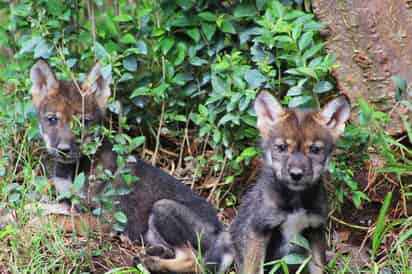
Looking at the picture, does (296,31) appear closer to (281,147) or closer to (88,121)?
(281,147)

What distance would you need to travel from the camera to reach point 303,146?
20.7 ft

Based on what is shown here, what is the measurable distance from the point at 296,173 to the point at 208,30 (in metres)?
2.30

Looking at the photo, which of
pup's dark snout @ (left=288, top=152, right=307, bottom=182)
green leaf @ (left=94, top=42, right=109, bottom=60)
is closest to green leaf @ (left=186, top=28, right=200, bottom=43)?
green leaf @ (left=94, top=42, right=109, bottom=60)

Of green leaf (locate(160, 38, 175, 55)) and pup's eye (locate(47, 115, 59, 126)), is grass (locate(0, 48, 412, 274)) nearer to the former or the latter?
pup's eye (locate(47, 115, 59, 126))

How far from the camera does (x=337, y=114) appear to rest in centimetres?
660

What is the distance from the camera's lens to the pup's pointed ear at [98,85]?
24.7 feet

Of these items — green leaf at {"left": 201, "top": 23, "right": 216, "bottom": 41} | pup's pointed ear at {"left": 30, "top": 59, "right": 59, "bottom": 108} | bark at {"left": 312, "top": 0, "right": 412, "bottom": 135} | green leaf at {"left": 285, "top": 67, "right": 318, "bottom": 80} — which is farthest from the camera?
green leaf at {"left": 201, "top": 23, "right": 216, "bottom": 41}

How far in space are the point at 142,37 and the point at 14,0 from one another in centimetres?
171

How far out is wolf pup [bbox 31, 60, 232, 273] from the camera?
718cm

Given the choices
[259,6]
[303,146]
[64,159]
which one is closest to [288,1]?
[259,6]

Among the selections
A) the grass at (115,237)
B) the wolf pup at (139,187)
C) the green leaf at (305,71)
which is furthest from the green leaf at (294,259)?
the green leaf at (305,71)

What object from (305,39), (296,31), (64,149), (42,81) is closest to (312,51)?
(305,39)

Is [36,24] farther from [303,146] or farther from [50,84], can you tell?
[303,146]

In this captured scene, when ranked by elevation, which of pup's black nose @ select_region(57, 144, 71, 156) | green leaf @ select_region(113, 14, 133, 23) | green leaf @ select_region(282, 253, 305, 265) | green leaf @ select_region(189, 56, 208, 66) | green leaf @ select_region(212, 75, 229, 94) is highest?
green leaf @ select_region(113, 14, 133, 23)
